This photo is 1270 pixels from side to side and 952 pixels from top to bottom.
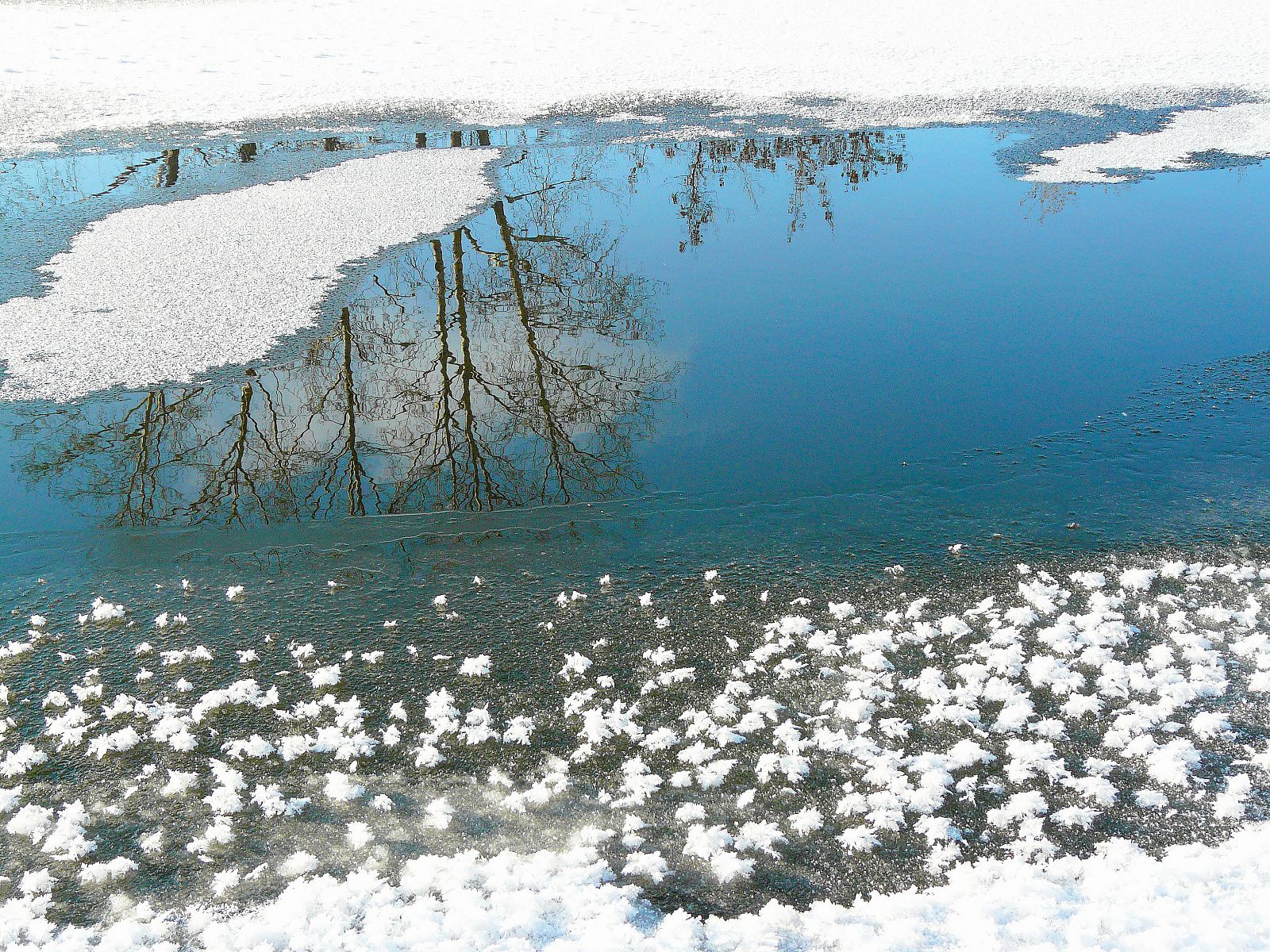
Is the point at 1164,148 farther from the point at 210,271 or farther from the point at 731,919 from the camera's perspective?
the point at 731,919

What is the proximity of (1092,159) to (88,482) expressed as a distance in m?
10.6

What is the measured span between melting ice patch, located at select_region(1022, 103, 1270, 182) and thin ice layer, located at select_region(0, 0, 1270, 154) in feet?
3.52

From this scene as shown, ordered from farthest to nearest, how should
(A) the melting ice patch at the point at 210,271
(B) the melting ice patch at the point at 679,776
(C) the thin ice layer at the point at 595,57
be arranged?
(C) the thin ice layer at the point at 595,57 < (A) the melting ice patch at the point at 210,271 < (B) the melting ice patch at the point at 679,776

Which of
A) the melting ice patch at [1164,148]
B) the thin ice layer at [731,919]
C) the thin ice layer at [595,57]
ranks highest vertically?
the thin ice layer at [595,57]

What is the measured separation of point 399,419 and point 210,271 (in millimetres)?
3023

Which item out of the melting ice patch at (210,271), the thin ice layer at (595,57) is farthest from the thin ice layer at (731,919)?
the thin ice layer at (595,57)

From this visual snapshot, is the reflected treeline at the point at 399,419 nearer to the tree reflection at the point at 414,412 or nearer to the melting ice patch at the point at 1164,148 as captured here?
the tree reflection at the point at 414,412

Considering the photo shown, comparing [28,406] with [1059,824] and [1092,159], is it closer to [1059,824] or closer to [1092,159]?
[1059,824]

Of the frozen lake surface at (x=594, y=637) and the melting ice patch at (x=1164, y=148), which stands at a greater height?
the melting ice patch at (x=1164, y=148)

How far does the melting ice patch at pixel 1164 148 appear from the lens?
1099 cm

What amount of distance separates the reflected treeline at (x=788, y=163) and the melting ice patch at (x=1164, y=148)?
6.01 ft

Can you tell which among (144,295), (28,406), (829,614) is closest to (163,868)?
(829,614)

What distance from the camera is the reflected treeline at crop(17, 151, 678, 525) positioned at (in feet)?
19.7

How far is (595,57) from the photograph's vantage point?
15461 millimetres
